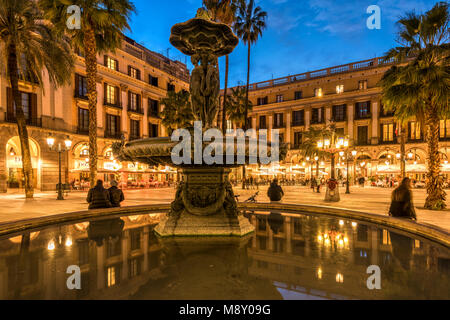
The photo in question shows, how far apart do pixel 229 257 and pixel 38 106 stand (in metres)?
26.7

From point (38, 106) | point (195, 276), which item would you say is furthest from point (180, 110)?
point (195, 276)

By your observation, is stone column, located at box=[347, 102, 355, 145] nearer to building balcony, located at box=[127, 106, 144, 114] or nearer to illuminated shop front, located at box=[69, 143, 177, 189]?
illuminated shop front, located at box=[69, 143, 177, 189]

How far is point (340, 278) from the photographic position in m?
2.75

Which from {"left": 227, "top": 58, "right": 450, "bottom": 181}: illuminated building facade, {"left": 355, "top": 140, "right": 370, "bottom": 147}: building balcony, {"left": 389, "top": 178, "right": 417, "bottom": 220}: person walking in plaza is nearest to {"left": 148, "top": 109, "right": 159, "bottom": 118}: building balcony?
{"left": 227, "top": 58, "right": 450, "bottom": 181}: illuminated building facade

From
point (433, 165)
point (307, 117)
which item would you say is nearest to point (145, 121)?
point (307, 117)

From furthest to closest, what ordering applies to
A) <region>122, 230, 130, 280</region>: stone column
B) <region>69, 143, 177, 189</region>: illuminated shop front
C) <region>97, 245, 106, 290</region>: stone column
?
<region>69, 143, 177, 189</region>: illuminated shop front
<region>122, 230, 130, 280</region>: stone column
<region>97, 245, 106, 290</region>: stone column

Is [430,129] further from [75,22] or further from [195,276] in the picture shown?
[75,22]

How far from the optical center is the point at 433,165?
36.0ft

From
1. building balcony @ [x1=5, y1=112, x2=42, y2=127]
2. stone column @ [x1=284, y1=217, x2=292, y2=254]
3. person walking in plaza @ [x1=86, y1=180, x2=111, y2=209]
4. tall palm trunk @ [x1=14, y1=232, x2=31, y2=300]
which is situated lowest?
stone column @ [x1=284, y1=217, x2=292, y2=254]

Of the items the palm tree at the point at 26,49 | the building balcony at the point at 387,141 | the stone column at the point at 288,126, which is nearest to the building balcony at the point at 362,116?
the building balcony at the point at 387,141

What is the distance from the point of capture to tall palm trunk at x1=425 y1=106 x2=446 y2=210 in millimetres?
10750

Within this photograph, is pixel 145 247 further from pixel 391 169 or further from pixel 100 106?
pixel 100 106

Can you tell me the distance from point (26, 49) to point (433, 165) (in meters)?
21.8

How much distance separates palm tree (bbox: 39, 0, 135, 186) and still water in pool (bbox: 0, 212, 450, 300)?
1010 centimetres
